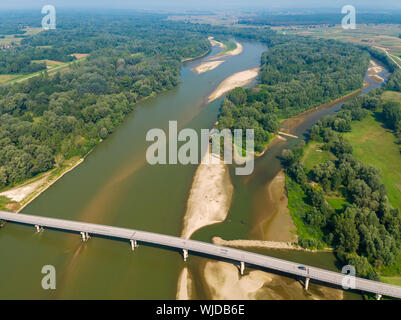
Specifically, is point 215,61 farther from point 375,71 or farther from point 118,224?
point 118,224

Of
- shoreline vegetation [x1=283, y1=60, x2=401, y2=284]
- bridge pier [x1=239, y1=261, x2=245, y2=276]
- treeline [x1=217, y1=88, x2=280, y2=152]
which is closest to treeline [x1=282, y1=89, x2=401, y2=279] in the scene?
shoreline vegetation [x1=283, y1=60, x2=401, y2=284]

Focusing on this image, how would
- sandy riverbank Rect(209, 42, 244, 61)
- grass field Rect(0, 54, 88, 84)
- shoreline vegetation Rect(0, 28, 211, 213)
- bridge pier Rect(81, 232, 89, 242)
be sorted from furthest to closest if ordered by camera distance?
sandy riverbank Rect(209, 42, 244, 61), grass field Rect(0, 54, 88, 84), shoreline vegetation Rect(0, 28, 211, 213), bridge pier Rect(81, 232, 89, 242)

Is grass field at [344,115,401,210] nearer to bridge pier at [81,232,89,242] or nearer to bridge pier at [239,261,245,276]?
bridge pier at [239,261,245,276]

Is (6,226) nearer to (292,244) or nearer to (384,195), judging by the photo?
(292,244)

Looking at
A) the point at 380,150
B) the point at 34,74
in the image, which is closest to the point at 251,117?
the point at 380,150

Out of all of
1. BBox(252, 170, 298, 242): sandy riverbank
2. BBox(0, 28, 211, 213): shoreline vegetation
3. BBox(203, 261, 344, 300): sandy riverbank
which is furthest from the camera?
BBox(0, 28, 211, 213): shoreline vegetation

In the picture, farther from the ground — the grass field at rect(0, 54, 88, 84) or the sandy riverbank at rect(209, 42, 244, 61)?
the sandy riverbank at rect(209, 42, 244, 61)
